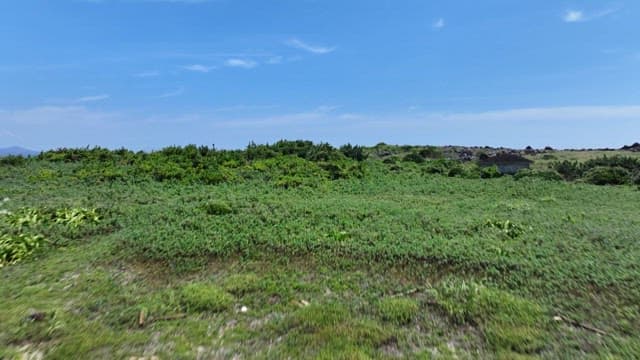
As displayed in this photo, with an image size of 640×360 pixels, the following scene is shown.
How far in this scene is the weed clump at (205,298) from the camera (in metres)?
4.39

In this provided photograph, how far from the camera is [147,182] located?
460 inches

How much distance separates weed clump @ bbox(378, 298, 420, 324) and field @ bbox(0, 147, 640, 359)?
0.07ft

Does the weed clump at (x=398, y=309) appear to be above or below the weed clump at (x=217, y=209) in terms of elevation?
below

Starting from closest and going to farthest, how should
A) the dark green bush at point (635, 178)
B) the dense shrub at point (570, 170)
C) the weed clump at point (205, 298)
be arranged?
the weed clump at point (205, 298) → the dark green bush at point (635, 178) → the dense shrub at point (570, 170)

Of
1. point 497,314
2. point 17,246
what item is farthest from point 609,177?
point 17,246

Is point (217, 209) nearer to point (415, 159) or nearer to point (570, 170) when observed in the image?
point (415, 159)

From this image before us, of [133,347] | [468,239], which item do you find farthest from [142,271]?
[468,239]

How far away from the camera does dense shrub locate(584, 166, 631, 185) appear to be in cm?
1383

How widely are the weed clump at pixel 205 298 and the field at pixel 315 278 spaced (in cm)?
2

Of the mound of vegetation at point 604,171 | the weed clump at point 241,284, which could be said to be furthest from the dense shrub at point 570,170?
the weed clump at point 241,284

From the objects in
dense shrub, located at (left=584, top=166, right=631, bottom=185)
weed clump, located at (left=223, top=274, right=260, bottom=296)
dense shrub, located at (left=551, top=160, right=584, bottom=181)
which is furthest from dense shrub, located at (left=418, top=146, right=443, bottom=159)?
weed clump, located at (left=223, top=274, right=260, bottom=296)

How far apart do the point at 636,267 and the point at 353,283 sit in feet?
11.9

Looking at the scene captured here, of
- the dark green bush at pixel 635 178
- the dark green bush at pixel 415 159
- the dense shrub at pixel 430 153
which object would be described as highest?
the dense shrub at pixel 430 153

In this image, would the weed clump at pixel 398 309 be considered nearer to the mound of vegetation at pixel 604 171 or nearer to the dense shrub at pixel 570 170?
the mound of vegetation at pixel 604 171
